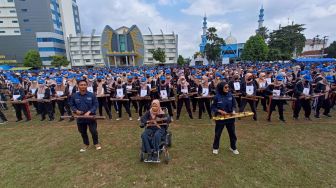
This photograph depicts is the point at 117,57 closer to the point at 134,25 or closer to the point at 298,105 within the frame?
the point at 134,25

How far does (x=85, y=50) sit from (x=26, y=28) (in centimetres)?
2194

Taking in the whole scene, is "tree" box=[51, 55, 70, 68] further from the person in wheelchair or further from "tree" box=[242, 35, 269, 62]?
the person in wheelchair

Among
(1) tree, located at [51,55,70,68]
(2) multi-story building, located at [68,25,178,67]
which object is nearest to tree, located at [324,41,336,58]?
(2) multi-story building, located at [68,25,178,67]

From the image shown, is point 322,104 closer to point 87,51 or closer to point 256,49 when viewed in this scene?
point 256,49

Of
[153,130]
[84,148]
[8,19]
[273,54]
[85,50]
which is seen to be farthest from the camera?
[85,50]

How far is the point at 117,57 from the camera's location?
7888cm

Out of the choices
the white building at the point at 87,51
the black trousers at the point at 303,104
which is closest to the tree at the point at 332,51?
the white building at the point at 87,51

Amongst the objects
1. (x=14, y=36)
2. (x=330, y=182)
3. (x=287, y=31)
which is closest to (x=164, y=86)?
(x=330, y=182)

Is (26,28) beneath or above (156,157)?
above

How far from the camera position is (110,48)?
253 feet

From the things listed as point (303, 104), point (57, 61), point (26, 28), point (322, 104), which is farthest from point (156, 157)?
point (26, 28)

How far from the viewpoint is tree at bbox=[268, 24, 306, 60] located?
53.2 metres

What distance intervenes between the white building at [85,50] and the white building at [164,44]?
70.2 feet

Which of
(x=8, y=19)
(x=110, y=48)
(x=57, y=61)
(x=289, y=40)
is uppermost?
(x=8, y=19)
